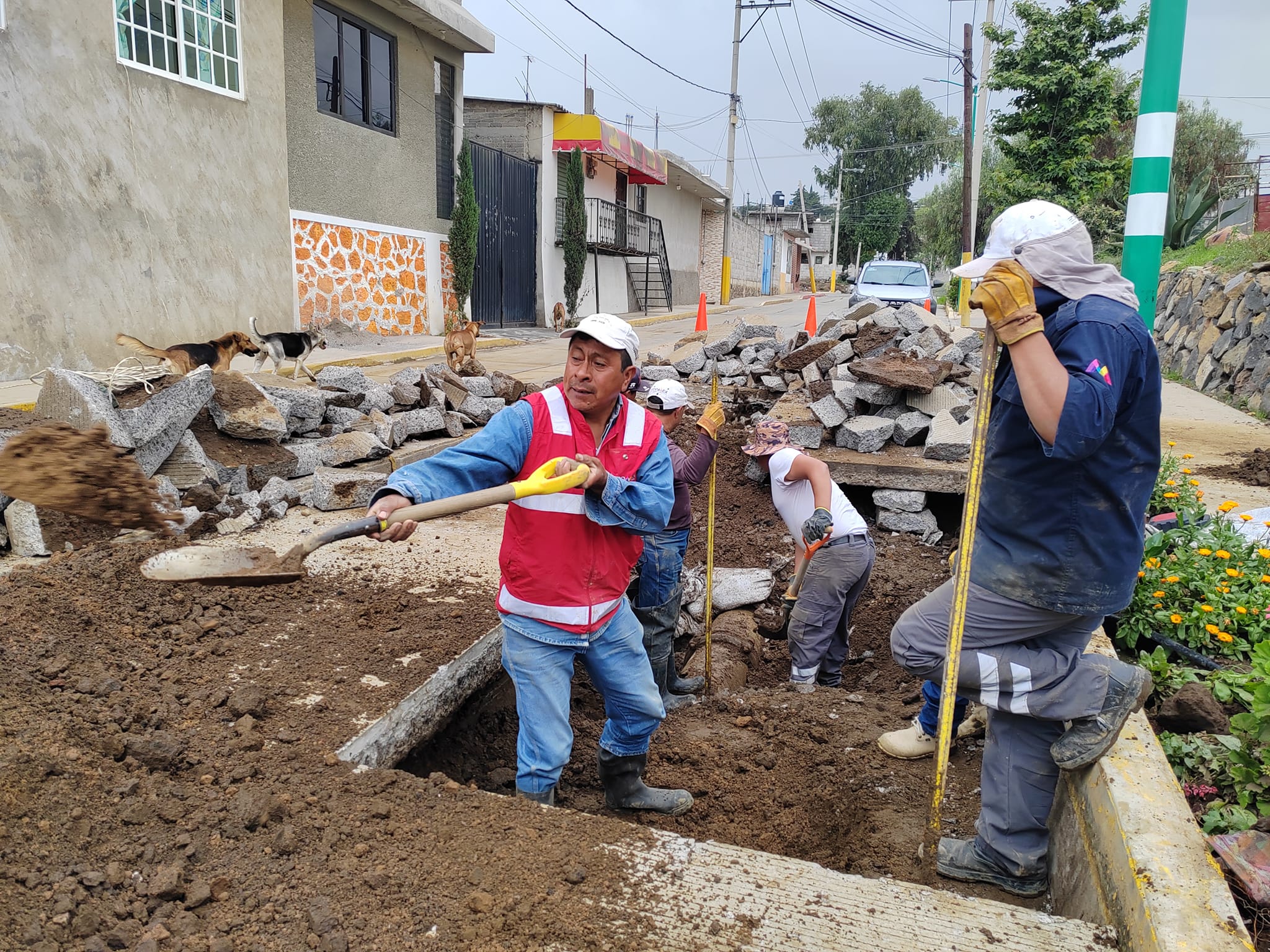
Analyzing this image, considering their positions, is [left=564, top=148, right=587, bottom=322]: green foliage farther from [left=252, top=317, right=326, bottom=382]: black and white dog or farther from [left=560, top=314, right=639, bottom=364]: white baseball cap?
[left=560, top=314, right=639, bottom=364]: white baseball cap

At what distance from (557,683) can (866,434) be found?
15.8ft

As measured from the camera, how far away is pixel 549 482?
2615 millimetres

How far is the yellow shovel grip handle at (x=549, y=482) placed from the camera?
261cm

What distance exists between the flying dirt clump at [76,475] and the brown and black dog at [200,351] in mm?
3907

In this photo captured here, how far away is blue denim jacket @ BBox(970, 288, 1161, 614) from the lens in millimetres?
2123

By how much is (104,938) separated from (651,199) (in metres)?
31.1

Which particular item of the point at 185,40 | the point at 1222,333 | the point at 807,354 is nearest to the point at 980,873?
the point at 807,354

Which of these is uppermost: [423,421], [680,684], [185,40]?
[185,40]

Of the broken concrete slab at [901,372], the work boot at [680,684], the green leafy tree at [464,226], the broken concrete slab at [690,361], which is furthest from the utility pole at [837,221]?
the work boot at [680,684]

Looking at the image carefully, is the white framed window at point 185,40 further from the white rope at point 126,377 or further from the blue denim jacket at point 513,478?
the blue denim jacket at point 513,478

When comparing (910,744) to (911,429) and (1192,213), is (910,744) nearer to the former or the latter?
(911,429)

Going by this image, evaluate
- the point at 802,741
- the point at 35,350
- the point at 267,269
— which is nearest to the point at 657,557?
the point at 802,741

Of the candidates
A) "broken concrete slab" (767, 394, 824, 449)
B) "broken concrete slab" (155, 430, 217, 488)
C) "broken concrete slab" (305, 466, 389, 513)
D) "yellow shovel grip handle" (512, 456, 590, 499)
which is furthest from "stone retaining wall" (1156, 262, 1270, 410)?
"broken concrete slab" (155, 430, 217, 488)

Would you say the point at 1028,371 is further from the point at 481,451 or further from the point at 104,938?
the point at 104,938
